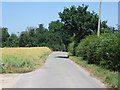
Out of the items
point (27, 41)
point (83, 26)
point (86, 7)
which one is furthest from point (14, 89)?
point (27, 41)

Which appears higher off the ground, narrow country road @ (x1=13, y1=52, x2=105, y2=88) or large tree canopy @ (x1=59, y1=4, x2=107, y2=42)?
large tree canopy @ (x1=59, y1=4, x2=107, y2=42)

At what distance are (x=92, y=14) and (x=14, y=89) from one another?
130ft

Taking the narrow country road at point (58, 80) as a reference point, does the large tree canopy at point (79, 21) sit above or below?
above

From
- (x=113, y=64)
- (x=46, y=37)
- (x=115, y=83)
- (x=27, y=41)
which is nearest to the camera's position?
(x=115, y=83)

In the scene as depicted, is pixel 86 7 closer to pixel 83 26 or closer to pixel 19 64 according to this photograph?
pixel 83 26

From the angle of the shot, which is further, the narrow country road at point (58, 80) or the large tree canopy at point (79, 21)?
the large tree canopy at point (79, 21)

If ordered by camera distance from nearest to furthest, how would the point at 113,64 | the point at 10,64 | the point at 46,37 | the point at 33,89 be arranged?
1. the point at 33,89
2. the point at 113,64
3. the point at 10,64
4. the point at 46,37

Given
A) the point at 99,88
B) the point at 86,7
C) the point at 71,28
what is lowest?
the point at 99,88

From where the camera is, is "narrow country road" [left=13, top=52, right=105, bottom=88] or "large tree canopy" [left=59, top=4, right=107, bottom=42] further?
"large tree canopy" [left=59, top=4, right=107, bottom=42]

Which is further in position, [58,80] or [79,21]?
[79,21]

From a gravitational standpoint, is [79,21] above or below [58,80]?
above

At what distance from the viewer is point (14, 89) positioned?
38.2 ft

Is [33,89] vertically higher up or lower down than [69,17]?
lower down

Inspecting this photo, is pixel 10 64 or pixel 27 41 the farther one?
pixel 27 41
